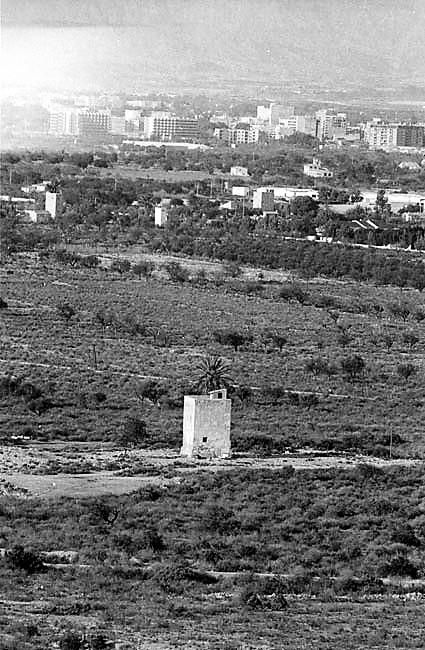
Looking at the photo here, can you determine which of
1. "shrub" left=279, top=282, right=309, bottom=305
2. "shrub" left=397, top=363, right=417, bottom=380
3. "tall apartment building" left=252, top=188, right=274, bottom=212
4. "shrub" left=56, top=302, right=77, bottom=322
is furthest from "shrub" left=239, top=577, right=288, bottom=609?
"tall apartment building" left=252, top=188, right=274, bottom=212

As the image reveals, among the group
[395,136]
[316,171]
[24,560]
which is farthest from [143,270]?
[395,136]

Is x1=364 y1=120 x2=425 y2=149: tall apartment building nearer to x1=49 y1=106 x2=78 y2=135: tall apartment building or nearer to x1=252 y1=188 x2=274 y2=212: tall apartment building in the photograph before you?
x1=49 y1=106 x2=78 y2=135: tall apartment building

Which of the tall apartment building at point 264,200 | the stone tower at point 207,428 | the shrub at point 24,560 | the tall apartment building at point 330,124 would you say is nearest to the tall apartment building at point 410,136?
the tall apartment building at point 330,124

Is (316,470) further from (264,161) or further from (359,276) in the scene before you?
(264,161)

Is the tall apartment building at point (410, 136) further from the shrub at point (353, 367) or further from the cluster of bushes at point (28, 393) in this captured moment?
the cluster of bushes at point (28, 393)

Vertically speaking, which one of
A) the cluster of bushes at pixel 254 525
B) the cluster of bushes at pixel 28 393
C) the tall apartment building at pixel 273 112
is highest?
the tall apartment building at pixel 273 112

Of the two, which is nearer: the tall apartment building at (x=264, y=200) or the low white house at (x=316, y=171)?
the tall apartment building at (x=264, y=200)
